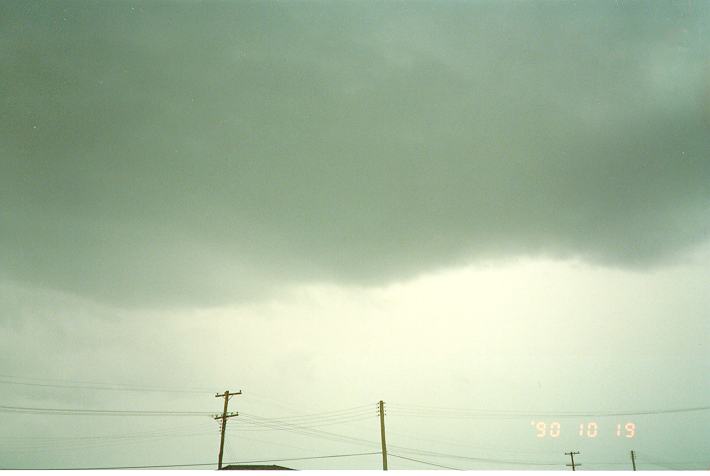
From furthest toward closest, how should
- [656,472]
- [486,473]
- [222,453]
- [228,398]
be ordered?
1. [228,398]
2. [222,453]
3. [486,473]
4. [656,472]

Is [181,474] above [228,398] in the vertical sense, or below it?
below

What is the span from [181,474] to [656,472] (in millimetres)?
3954

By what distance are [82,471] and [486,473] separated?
330 cm

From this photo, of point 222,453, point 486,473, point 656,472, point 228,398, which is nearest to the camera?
point 656,472

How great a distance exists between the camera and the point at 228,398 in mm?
18641

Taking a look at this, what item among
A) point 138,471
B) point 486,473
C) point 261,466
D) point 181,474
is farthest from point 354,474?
point 261,466

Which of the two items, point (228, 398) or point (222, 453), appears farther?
point (228, 398)

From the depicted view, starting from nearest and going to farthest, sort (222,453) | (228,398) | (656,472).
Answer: (656,472), (222,453), (228,398)

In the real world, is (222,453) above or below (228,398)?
below

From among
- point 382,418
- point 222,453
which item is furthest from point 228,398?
point 382,418

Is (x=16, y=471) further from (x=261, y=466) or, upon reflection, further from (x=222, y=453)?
(x=261, y=466)

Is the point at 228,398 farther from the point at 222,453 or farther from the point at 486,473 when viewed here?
the point at 486,473

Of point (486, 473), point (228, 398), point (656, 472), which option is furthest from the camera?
point (228, 398)

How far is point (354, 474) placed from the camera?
150 inches
